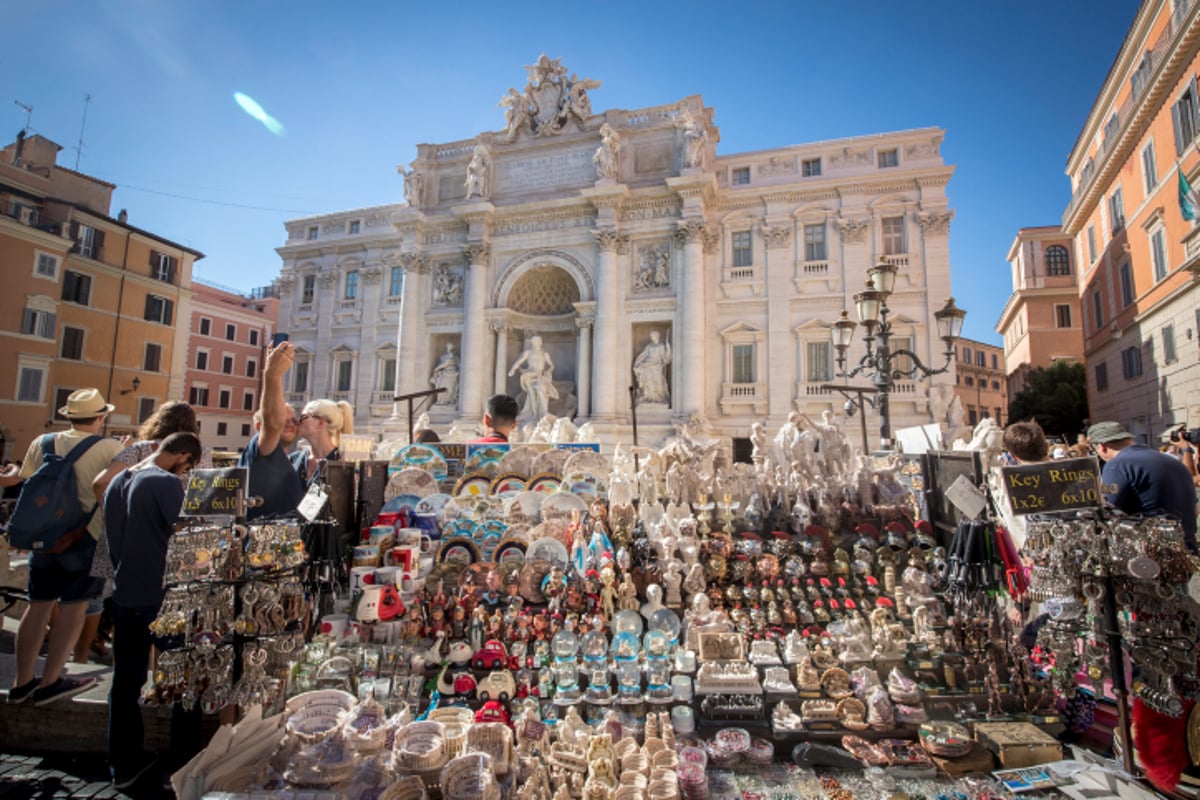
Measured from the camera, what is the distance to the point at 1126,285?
18.8m

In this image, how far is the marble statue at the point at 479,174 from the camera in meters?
21.9

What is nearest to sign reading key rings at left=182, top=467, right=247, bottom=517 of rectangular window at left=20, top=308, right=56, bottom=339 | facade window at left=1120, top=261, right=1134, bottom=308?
facade window at left=1120, top=261, right=1134, bottom=308

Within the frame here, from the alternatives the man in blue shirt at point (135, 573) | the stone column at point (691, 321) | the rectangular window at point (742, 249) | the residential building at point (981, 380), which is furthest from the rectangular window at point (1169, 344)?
the residential building at point (981, 380)

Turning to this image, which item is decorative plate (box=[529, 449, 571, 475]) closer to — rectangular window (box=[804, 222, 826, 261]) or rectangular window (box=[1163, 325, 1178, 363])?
rectangular window (box=[804, 222, 826, 261])

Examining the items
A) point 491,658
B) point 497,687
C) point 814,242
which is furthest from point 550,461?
point 814,242

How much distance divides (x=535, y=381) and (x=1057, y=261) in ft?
105

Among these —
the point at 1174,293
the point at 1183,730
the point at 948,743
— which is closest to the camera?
the point at 1183,730

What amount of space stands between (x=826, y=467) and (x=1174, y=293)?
1474 centimetres

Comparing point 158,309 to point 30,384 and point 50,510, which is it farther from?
point 50,510

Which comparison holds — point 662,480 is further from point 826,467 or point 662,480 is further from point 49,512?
point 49,512

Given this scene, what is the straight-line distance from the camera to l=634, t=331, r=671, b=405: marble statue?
19906 millimetres

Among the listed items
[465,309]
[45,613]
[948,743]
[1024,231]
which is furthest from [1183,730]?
[1024,231]

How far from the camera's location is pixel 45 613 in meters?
4.12

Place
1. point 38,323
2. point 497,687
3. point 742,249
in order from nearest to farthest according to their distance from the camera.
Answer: point 497,687 < point 742,249 < point 38,323
